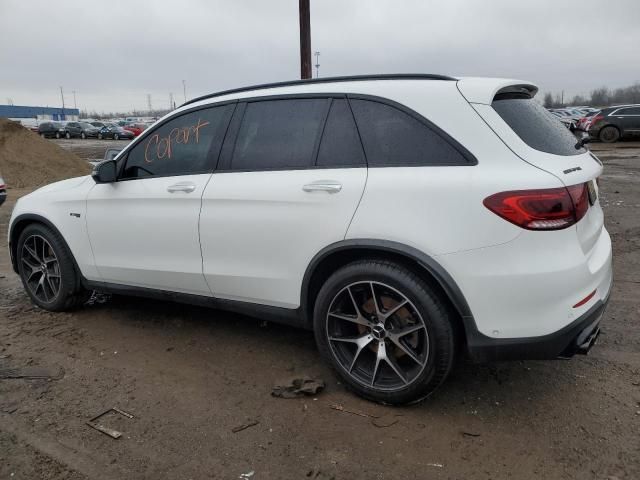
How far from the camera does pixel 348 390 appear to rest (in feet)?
10.8

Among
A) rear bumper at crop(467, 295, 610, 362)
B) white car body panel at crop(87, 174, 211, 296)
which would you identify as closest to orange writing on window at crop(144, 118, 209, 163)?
white car body panel at crop(87, 174, 211, 296)

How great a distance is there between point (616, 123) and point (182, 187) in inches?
957

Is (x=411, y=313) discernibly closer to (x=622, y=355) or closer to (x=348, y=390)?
(x=348, y=390)

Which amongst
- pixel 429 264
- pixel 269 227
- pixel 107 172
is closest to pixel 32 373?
pixel 107 172

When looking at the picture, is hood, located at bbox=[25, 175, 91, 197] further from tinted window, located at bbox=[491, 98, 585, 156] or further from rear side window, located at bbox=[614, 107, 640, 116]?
rear side window, located at bbox=[614, 107, 640, 116]

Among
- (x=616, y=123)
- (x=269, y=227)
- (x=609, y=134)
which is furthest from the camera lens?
(x=609, y=134)

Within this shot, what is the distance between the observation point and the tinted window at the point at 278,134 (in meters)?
3.30

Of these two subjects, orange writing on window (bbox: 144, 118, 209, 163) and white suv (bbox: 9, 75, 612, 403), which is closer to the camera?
white suv (bbox: 9, 75, 612, 403)

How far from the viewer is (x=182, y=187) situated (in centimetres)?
369

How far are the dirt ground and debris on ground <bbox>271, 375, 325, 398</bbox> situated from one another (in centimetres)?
5

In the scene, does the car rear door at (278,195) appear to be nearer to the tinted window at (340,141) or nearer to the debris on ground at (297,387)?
the tinted window at (340,141)

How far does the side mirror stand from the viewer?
405 cm

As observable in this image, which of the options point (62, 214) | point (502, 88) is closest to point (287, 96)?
point (502, 88)

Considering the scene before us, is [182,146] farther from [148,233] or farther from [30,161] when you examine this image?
[30,161]
